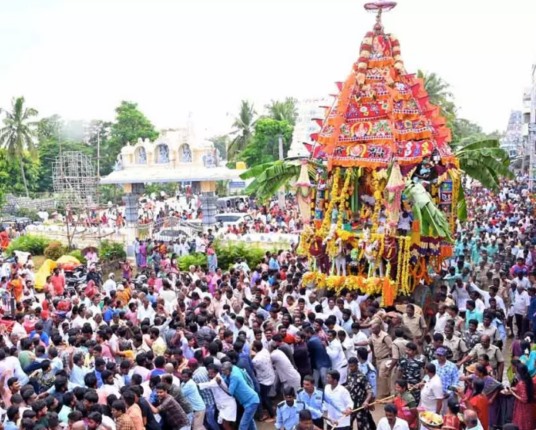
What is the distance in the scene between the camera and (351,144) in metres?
13.7

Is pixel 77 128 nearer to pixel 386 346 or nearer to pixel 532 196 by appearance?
pixel 532 196

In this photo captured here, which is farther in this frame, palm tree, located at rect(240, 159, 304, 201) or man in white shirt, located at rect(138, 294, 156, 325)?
palm tree, located at rect(240, 159, 304, 201)

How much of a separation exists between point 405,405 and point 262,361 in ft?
7.07

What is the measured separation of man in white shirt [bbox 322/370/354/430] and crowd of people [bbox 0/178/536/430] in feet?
0.04

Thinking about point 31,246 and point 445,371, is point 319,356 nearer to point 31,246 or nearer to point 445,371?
point 445,371

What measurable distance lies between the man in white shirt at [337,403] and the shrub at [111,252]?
14.8 m

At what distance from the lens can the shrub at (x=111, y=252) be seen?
21156 mm

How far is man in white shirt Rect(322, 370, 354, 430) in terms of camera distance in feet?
23.7

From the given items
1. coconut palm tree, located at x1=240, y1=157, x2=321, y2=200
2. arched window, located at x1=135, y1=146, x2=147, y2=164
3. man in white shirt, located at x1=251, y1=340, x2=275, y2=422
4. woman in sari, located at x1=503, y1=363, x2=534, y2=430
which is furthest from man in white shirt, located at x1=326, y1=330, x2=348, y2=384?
arched window, located at x1=135, y1=146, x2=147, y2=164

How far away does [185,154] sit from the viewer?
24.2 meters

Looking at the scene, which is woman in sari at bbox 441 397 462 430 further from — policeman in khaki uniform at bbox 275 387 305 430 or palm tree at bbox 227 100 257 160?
palm tree at bbox 227 100 257 160

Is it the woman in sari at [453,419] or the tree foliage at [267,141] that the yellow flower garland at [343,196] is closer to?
the woman in sari at [453,419]

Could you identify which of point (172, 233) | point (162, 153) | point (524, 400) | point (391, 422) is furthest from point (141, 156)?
point (391, 422)

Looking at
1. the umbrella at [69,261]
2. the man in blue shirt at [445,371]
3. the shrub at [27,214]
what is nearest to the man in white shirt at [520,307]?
the man in blue shirt at [445,371]
